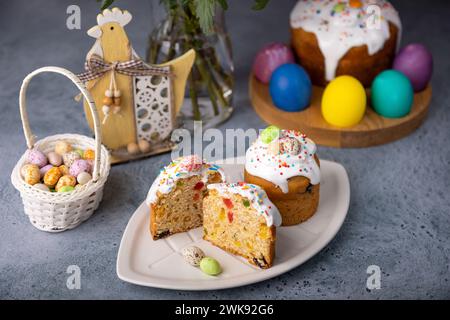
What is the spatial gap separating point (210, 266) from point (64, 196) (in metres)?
0.56

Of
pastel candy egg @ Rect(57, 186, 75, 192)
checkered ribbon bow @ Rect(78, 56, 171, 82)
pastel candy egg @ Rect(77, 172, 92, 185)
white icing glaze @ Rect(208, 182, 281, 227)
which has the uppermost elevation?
checkered ribbon bow @ Rect(78, 56, 171, 82)

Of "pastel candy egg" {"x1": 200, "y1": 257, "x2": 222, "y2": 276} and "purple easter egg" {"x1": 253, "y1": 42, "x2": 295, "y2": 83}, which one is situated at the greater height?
"purple easter egg" {"x1": 253, "y1": 42, "x2": 295, "y2": 83}

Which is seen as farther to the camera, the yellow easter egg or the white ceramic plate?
the yellow easter egg

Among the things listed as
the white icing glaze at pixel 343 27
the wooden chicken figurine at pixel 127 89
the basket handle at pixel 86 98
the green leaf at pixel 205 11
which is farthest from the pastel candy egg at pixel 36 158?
the white icing glaze at pixel 343 27

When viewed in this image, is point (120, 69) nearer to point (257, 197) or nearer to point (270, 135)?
point (270, 135)

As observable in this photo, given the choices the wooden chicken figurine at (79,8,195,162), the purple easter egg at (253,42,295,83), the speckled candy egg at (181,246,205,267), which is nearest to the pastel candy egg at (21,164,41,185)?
the wooden chicken figurine at (79,8,195,162)

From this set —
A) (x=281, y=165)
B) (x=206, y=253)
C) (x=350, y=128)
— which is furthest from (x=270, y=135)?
(x=350, y=128)

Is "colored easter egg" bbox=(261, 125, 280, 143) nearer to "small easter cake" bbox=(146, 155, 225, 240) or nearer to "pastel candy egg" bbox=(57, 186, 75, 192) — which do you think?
"small easter cake" bbox=(146, 155, 225, 240)

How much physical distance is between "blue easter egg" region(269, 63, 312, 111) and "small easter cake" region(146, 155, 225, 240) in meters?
0.73

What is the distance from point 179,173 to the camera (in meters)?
2.40

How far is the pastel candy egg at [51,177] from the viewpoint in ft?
8.41

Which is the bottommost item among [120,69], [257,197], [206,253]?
[206,253]

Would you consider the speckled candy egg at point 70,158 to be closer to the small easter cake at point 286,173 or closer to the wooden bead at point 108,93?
the wooden bead at point 108,93

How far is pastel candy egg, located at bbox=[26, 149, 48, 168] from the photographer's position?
2625 millimetres
